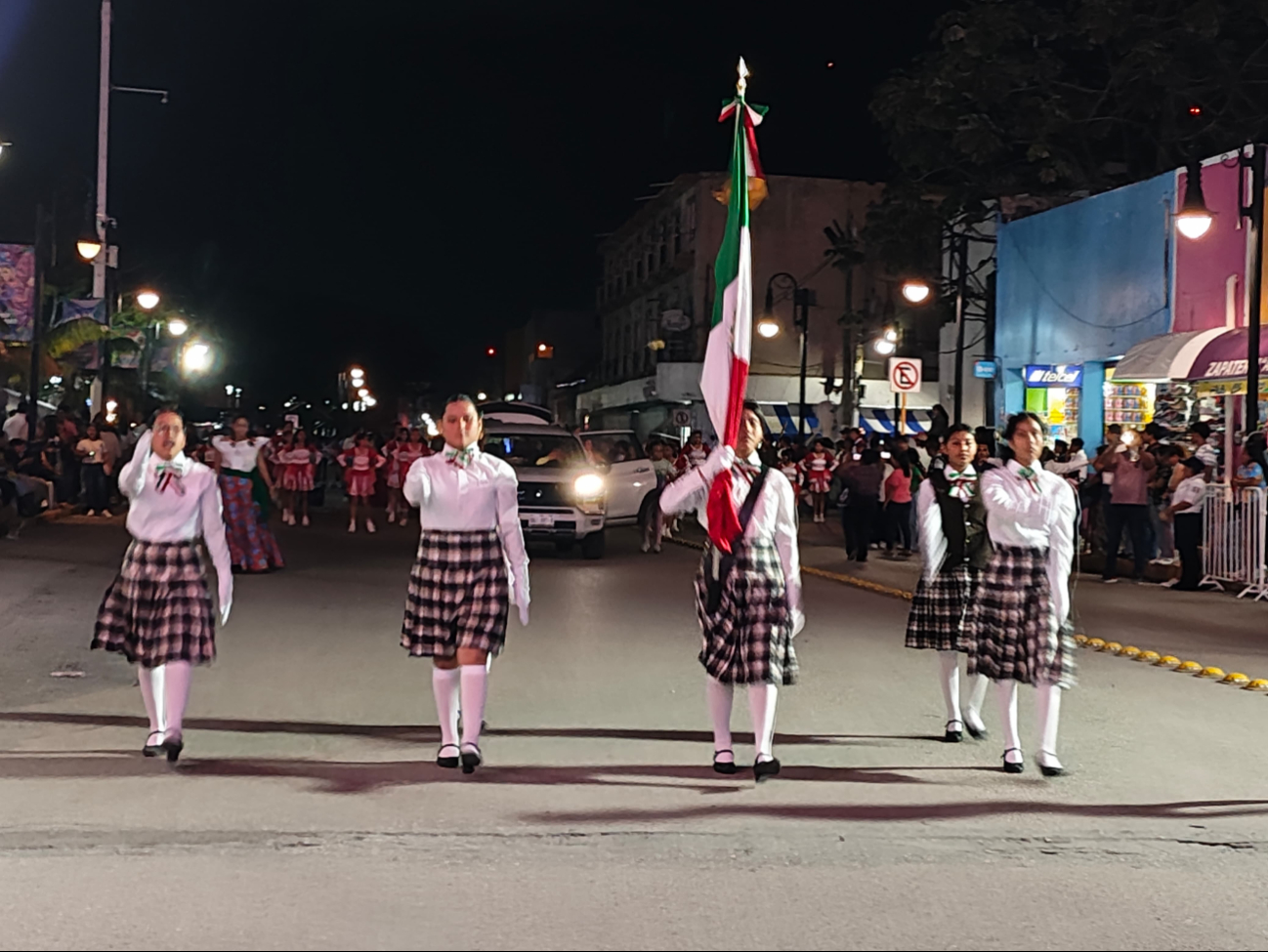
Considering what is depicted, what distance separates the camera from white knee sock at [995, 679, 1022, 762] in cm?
745

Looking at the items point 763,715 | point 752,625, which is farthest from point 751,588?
point 763,715

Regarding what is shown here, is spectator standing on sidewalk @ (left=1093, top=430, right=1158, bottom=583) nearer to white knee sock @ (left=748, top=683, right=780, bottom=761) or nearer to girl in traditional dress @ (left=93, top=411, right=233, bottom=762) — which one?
white knee sock @ (left=748, top=683, right=780, bottom=761)

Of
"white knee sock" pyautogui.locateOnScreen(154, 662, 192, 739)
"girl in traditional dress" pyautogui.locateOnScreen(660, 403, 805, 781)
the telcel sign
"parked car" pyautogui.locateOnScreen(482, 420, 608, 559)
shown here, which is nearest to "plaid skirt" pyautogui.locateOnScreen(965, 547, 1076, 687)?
"girl in traditional dress" pyautogui.locateOnScreen(660, 403, 805, 781)

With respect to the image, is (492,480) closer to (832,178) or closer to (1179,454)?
(1179,454)

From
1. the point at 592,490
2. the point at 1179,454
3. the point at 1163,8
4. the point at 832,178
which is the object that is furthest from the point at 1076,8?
the point at 832,178

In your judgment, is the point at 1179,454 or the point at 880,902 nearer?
the point at 880,902

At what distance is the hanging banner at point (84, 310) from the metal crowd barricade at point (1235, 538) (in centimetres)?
2441

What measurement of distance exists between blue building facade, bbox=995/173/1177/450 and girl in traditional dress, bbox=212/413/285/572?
15413mm

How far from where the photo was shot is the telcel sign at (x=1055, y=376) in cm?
2648

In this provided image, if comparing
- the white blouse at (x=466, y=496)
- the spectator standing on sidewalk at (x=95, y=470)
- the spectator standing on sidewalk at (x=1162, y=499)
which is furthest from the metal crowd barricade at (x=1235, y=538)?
the spectator standing on sidewalk at (x=95, y=470)

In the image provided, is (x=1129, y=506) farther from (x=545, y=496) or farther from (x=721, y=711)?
(x=721, y=711)

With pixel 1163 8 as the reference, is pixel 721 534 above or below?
below

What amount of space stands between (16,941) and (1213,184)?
880 inches

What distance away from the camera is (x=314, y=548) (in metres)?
20.4
